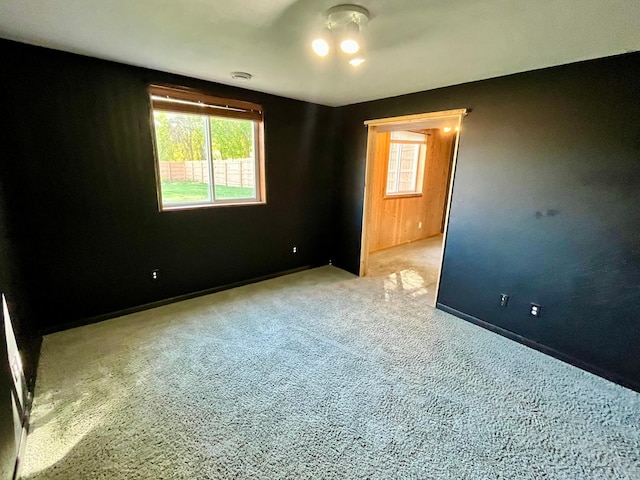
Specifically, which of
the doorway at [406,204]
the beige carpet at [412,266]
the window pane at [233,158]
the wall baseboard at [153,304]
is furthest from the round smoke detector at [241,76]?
the beige carpet at [412,266]

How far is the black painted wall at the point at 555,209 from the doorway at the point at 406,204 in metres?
1.08

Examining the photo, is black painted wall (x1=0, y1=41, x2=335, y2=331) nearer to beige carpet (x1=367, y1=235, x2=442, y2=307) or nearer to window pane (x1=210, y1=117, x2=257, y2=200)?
window pane (x1=210, y1=117, x2=257, y2=200)

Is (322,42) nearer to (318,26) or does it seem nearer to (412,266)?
(318,26)

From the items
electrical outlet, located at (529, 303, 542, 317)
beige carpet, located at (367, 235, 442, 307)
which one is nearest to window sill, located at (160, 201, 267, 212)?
beige carpet, located at (367, 235, 442, 307)

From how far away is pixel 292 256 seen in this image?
4.26m

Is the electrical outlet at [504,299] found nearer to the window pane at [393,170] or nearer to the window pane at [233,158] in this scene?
the window pane at [233,158]

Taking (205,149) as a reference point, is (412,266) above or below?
below

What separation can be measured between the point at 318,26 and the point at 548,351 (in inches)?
121

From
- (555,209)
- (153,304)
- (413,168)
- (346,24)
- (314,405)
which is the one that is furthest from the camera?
(413,168)

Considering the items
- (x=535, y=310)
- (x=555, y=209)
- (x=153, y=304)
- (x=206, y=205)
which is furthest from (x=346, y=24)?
(x=153, y=304)

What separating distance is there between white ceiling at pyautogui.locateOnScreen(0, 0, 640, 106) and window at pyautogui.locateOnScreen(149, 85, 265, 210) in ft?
1.26

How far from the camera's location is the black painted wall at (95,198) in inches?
90.7

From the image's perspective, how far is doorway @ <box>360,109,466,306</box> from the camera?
418 cm

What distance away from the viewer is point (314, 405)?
75.0 inches
